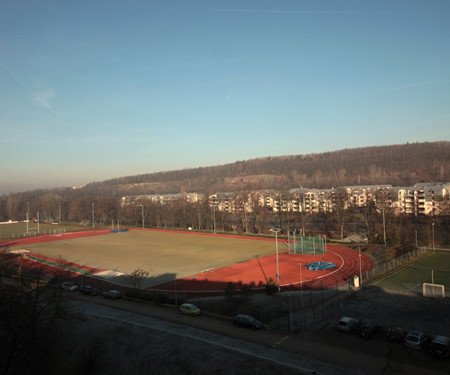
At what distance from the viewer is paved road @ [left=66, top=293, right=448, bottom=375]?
13539 mm

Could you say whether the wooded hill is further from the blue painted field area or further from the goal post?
the goal post

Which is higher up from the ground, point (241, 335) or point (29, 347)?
point (29, 347)

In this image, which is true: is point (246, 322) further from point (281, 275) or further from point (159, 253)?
point (159, 253)

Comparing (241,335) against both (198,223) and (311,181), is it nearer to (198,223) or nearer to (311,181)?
(198,223)

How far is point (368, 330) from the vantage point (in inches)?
653

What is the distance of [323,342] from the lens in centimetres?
1633

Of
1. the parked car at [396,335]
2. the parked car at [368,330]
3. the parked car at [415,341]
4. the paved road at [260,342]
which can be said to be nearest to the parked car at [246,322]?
the paved road at [260,342]

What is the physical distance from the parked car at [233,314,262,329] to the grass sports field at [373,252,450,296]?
13.9m

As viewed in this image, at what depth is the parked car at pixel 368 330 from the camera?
16.5 m

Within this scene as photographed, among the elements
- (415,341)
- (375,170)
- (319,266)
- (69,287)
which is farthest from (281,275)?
(375,170)

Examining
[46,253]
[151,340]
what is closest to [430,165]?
[46,253]

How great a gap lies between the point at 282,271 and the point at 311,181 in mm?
141999

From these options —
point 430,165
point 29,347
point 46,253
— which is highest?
point 430,165

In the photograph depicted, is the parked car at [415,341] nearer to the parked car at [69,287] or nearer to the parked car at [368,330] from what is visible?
the parked car at [368,330]
